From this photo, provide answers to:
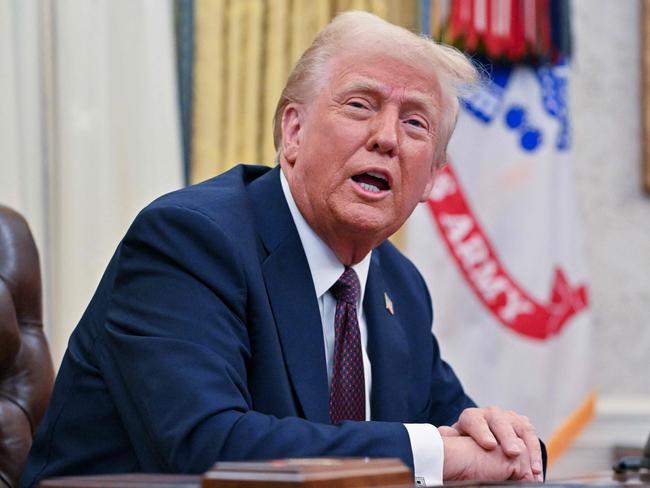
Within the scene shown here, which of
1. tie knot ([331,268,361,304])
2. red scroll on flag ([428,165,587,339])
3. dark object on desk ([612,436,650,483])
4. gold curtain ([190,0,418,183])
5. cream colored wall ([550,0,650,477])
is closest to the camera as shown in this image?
dark object on desk ([612,436,650,483])

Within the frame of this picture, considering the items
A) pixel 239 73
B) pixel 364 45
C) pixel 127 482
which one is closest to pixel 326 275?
pixel 364 45

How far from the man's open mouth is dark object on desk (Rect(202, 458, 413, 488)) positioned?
121 centimetres

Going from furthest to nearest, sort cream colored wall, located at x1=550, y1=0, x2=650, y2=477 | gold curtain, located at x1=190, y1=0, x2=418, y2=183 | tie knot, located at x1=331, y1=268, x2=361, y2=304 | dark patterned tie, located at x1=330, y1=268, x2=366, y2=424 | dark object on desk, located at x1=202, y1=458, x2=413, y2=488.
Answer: cream colored wall, located at x1=550, y1=0, x2=650, y2=477 < gold curtain, located at x1=190, y1=0, x2=418, y2=183 < tie knot, located at x1=331, y1=268, x2=361, y2=304 < dark patterned tie, located at x1=330, y1=268, x2=366, y2=424 < dark object on desk, located at x1=202, y1=458, x2=413, y2=488

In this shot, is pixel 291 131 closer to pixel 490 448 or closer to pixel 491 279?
pixel 490 448

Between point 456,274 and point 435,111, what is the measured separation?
6.72ft

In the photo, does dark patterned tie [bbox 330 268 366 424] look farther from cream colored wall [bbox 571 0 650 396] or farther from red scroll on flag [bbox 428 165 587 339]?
cream colored wall [bbox 571 0 650 396]

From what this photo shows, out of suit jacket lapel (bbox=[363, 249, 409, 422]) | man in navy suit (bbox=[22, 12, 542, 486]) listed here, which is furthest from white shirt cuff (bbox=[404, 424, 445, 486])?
suit jacket lapel (bbox=[363, 249, 409, 422])

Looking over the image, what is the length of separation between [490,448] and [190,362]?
22.5 inches

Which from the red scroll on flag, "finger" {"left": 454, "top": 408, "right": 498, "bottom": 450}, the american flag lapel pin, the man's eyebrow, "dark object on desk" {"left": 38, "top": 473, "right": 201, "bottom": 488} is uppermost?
the man's eyebrow

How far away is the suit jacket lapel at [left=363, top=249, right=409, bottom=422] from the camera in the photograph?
2.48 metres

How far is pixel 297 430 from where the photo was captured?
196cm

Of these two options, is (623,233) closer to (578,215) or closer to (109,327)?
(578,215)

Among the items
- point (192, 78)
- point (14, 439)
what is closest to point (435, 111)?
point (14, 439)

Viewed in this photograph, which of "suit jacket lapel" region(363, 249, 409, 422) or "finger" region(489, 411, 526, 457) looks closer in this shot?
"finger" region(489, 411, 526, 457)
